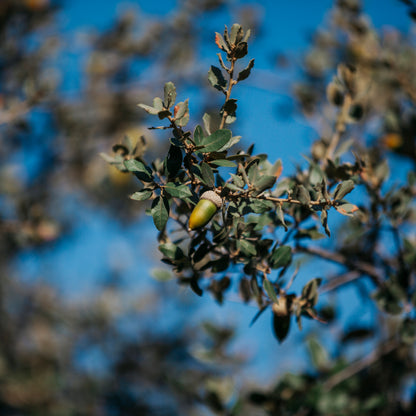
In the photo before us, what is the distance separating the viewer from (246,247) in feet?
2.23

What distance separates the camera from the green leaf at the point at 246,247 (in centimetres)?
68

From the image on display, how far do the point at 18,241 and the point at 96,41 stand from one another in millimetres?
2023

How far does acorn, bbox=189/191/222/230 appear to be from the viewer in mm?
601

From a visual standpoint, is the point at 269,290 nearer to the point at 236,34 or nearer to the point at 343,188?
the point at 343,188

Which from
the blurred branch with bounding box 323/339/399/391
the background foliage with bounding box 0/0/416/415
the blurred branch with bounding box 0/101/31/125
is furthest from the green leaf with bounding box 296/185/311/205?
the blurred branch with bounding box 0/101/31/125

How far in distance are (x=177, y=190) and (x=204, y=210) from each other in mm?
54

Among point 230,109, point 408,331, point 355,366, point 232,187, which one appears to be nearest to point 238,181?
point 232,187

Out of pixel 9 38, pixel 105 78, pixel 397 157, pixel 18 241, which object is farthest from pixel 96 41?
pixel 397 157

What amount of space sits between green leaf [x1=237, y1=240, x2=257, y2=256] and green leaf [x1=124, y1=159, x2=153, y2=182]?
0.18 metres

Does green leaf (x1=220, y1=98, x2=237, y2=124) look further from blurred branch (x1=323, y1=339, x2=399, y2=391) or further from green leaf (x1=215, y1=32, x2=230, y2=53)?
blurred branch (x1=323, y1=339, x2=399, y2=391)

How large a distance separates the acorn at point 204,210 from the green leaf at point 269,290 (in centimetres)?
18

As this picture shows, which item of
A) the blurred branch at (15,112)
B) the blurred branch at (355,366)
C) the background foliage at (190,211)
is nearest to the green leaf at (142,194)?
the background foliage at (190,211)

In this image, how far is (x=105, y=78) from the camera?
3.14 meters

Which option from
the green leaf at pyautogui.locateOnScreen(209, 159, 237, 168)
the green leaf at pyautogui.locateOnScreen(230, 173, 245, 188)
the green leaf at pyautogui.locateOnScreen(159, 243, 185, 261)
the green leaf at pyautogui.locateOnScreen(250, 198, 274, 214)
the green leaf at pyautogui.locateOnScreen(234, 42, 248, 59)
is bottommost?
the green leaf at pyautogui.locateOnScreen(159, 243, 185, 261)
